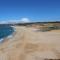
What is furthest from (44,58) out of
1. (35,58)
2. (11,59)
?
(11,59)

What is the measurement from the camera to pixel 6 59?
356 inches

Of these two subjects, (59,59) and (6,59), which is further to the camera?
(6,59)

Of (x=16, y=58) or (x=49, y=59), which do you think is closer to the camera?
(x=49, y=59)

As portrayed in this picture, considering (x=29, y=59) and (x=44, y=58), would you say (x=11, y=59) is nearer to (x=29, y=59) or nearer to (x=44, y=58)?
(x=29, y=59)

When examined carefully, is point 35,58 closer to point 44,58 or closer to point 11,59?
point 44,58

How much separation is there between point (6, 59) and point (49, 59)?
92.2 inches

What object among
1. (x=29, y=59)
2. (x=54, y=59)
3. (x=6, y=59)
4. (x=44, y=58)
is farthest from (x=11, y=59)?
(x=54, y=59)

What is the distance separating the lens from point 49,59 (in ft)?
27.1

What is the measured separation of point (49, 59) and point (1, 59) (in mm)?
2591

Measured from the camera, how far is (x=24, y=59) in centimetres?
894

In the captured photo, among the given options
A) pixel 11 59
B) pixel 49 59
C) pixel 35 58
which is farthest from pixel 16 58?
pixel 49 59

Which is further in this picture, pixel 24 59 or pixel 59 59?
pixel 24 59

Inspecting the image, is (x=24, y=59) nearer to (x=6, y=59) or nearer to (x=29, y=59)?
(x=29, y=59)

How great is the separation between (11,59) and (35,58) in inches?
50.7
